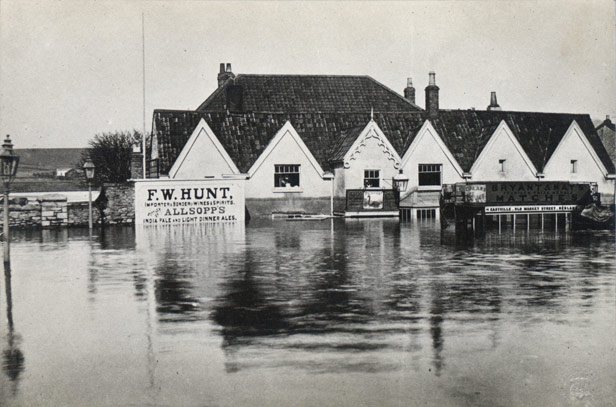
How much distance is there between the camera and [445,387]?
6.04 meters

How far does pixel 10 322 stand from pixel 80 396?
364cm

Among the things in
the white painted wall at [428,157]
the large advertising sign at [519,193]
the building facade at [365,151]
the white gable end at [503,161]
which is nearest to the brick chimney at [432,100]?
the building facade at [365,151]

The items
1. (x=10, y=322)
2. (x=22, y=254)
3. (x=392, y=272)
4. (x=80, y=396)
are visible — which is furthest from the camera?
(x=22, y=254)

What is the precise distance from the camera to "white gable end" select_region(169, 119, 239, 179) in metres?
34.9

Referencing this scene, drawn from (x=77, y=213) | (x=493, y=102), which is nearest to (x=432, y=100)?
(x=493, y=102)

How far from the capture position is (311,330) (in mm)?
8172

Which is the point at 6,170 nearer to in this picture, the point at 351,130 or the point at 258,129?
the point at 258,129

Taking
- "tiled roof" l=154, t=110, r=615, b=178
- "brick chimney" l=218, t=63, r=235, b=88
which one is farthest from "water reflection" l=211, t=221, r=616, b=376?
"brick chimney" l=218, t=63, r=235, b=88

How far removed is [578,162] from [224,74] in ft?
88.3

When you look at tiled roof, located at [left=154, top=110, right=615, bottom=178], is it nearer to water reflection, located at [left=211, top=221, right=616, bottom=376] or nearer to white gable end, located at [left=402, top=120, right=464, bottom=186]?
white gable end, located at [left=402, top=120, right=464, bottom=186]

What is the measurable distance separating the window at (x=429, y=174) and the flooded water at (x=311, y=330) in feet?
71.2

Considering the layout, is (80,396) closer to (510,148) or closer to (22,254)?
(22,254)

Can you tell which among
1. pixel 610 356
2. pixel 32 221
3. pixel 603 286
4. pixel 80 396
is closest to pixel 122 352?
pixel 80 396

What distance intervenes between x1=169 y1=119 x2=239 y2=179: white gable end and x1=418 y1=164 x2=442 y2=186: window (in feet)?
34.9
